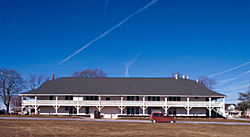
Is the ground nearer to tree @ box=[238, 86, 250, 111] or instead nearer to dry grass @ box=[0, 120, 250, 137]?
dry grass @ box=[0, 120, 250, 137]

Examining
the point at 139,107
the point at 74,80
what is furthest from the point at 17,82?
the point at 139,107

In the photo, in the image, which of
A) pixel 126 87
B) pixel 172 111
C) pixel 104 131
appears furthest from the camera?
pixel 126 87

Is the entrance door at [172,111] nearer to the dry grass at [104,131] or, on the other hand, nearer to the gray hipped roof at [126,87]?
the gray hipped roof at [126,87]

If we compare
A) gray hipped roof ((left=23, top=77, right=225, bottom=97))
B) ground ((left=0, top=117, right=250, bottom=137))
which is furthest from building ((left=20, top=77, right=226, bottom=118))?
ground ((left=0, top=117, right=250, bottom=137))

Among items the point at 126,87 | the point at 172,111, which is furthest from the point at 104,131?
the point at 172,111

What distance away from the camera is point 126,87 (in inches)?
2208

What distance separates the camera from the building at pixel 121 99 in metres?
52.2

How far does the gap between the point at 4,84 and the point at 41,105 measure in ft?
61.6

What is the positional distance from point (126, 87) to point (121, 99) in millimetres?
A: 4562

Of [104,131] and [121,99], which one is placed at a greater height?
[121,99]

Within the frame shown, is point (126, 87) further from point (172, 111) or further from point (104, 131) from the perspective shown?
point (104, 131)

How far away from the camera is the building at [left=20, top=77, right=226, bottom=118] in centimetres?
5222

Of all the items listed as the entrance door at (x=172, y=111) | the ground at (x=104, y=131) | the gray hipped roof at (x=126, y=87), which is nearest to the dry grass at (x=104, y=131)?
the ground at (x=104, y=131)

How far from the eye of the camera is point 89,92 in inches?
2117
